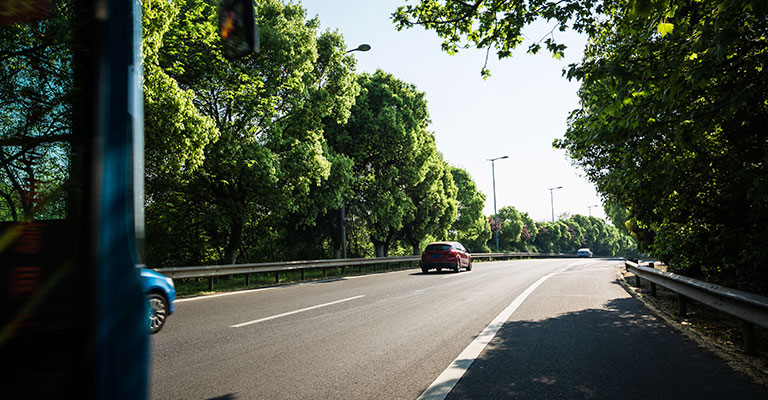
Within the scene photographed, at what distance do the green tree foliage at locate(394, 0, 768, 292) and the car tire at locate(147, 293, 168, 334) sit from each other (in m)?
6.58

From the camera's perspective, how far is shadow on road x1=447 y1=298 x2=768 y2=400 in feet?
12.9

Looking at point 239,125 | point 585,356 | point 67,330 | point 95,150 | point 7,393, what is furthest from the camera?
point 239,125

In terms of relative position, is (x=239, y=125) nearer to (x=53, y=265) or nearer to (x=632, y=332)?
(x=632, y=332)

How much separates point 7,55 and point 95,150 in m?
0.43

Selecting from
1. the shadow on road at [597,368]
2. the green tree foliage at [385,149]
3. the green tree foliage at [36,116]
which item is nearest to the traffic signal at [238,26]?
the green tree foliage at [36,116]

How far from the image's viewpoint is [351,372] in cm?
449

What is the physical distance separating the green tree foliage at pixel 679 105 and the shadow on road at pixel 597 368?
7.43 feet

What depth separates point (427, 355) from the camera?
5.19 meters

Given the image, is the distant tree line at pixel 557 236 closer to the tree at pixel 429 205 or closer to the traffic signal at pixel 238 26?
the tree at pixel 429 205

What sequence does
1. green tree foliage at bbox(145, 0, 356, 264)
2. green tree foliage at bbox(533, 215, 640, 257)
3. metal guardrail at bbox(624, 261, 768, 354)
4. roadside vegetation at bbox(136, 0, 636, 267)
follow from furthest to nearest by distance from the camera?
green tree foliage at bbox(533, 215, 640, 257) < green tree foliage at bbox(145, 0, 356, 264) < roadside vegetation at bbox(136, 0, 636, 267) < metal guardrail at bbox(624, 261, 768, 354)

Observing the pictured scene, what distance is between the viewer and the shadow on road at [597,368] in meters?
3.92

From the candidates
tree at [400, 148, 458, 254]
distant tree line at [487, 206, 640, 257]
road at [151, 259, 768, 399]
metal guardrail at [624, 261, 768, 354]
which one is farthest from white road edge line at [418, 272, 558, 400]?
distant tree line at [487, 206, 640, 257]

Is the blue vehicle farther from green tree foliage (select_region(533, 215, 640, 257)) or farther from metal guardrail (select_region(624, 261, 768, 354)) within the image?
green tree foliage (select_region(533, 215, 640, 257))

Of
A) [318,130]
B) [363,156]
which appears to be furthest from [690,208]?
[363,156]
